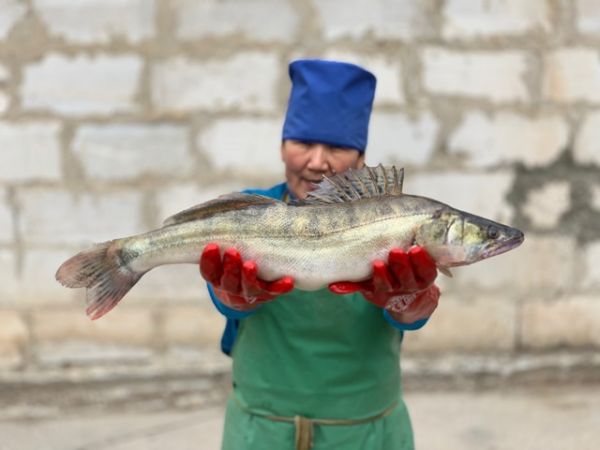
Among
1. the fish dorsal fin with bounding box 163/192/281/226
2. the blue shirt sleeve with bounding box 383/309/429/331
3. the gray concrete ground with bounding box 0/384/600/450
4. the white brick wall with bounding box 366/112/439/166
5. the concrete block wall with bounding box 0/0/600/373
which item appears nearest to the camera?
the fish dorsal fin with bounding box 163/192/281/226

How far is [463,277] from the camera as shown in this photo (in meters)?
3.92

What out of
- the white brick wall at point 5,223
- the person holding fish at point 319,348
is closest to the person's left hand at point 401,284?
the person holding fish at point 319,348

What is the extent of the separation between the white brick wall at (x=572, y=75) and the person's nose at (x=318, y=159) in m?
2.11

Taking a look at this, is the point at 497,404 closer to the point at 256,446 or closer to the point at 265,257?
the point at 256,446

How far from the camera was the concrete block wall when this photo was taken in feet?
12.0

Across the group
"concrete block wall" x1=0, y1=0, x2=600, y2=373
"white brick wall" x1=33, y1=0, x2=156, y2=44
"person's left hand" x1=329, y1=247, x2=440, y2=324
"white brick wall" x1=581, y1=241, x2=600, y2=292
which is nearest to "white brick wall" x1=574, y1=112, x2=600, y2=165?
"concrete block wall" x1=0, y1=0, x2=600, y2=373

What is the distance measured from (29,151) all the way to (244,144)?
1038 mm

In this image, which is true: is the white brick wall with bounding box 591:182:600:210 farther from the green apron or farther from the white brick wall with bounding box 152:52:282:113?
the green apron

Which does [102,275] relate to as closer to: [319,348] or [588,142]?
[319,348]

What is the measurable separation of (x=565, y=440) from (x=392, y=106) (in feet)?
5.84

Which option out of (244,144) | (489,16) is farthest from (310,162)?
(489,16)

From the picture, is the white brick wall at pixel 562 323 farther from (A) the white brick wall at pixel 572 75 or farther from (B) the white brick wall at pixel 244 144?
(B) the white brick wall at pixel 244 144

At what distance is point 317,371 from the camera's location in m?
2.07

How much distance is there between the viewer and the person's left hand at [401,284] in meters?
1.70
